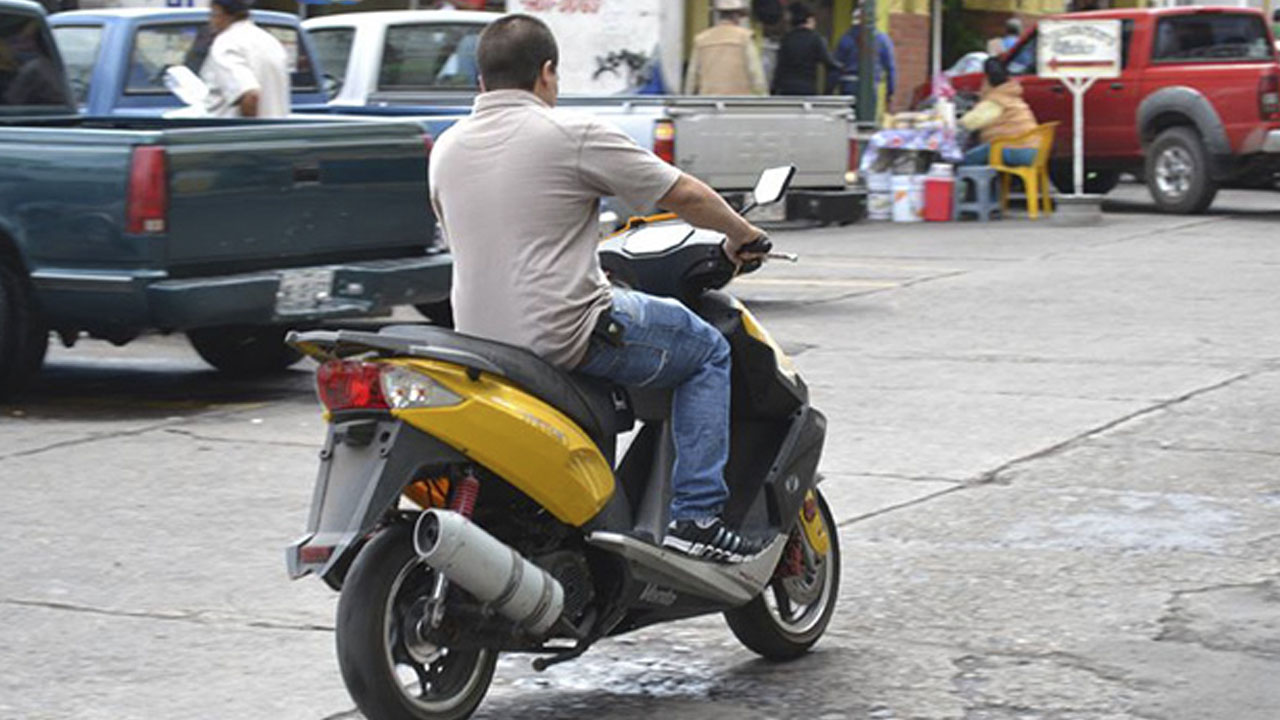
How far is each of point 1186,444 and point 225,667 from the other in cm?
465

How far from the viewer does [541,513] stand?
17.4ft

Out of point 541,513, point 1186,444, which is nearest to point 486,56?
point 541,513

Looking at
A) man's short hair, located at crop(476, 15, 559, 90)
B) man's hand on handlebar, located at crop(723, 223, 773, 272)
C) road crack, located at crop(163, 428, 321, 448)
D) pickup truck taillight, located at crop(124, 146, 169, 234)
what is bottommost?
road crack, located at crop(163, 428, 321, 448)

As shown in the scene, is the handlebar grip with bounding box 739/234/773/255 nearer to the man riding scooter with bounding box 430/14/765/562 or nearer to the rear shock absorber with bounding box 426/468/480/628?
the man riding scooter with bounding box 430/14/765/562

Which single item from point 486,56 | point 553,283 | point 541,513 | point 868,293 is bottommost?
point 868,293

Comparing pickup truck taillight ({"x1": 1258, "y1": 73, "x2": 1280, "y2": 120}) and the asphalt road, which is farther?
pickup truck taillight ({"x1": 1258, "y1": 73, "x2": 1280, "y2": 120})

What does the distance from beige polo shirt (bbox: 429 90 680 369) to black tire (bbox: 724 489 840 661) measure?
3.16 feet

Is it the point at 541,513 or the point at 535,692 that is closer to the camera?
the point at 541,513

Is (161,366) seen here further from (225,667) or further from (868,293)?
(225,667)

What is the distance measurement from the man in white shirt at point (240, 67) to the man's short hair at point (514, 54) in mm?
7343

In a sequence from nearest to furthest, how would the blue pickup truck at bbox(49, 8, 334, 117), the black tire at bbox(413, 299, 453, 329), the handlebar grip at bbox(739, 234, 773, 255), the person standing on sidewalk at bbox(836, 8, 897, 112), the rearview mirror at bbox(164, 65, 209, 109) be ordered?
the handlebar grip at bbox(739, 234, 773, 255), the black tire at bbox(413, 299, 453, 329), the rearview mirror at bbox(164, 65, 209, 109), the blue pickup truck at bbox(49, 8, 334, 117), the person standing on sidewalk at bbox(836, 8, 897, 112)

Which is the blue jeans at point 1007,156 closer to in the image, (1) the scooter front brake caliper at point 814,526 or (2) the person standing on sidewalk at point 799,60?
(2) the person standing on sidewalk at point 799,60

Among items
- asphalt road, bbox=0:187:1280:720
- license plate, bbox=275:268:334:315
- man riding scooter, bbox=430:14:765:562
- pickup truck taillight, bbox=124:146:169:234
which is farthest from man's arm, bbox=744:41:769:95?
man riding scooter, bbox=430:14:765:562

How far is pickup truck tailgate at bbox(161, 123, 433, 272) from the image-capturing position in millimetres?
9961
